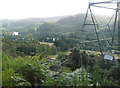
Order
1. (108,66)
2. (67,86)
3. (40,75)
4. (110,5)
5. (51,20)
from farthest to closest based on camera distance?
1. (51,20)
2. (110,5)
3. (108,66)
4. (40,75)
5. (67,86)

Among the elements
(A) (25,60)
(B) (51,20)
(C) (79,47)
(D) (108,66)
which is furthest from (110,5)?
(B) (51,20)

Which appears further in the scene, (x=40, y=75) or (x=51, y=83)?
(x=40, y=75)

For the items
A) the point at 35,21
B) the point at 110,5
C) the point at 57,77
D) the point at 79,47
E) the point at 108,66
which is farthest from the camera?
the point at 35,21

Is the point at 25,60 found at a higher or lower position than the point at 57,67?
higher

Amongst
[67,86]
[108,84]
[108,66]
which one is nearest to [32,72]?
[67,86]

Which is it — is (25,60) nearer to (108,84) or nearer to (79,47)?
(108,84)

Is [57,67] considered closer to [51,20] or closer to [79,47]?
[79,47]

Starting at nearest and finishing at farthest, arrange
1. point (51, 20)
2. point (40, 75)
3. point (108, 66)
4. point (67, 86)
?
point (67, 86) → point (40, 75) → point (108, 66) → point (51, 20)

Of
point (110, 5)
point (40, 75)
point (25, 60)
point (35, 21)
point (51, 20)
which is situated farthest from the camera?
point (35, 21)

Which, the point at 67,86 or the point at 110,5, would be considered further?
the point at 110,5
